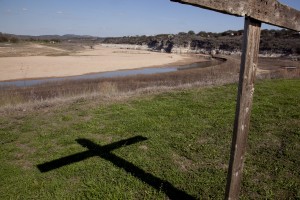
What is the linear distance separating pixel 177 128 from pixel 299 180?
11.4 ft

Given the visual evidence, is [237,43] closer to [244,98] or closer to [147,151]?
[147,151]

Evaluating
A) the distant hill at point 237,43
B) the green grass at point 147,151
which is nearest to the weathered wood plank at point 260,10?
the green grass at point 147,151

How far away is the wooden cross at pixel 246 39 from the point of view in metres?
2.87

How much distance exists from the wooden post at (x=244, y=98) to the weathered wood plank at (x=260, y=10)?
3.9 inches

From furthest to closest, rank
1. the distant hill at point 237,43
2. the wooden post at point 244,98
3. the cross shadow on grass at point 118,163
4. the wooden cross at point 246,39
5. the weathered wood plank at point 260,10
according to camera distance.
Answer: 1. the distant hill at point 237,43
2. the cross shadow on grass at point 118,163
3. the wooden post at point 244,98
4. the wooden cross at point 246,39
5. the weathered wood plank at point 260,10

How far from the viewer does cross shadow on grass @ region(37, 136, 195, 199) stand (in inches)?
189

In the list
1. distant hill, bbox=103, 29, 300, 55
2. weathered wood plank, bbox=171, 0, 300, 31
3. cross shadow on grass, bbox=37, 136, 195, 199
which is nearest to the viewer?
weathered wood plank, bbox=171, 0, 300, 31

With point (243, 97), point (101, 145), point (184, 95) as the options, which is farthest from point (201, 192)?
point (184, 95)

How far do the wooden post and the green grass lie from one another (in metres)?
1.30

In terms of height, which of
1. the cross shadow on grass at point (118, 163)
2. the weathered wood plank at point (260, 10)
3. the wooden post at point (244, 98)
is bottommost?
the cross shadow on grass at point (118, 163)

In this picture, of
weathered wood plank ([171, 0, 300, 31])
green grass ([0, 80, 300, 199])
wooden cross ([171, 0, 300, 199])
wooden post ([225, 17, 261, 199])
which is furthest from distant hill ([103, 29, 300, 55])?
wooden post ([225, 17, 261, 199])

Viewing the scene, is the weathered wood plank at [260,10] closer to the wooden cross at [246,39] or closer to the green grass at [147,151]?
the wooden cross at [246,39]

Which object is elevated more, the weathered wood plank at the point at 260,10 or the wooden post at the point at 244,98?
the weathered wood plank at the point at 260,10

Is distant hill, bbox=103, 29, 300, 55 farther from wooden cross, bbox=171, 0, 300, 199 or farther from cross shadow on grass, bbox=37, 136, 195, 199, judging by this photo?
wooden cross, bbox=171, 0, 300, 199
